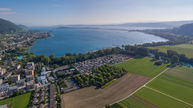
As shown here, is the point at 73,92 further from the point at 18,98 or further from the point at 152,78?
the point at 152,78

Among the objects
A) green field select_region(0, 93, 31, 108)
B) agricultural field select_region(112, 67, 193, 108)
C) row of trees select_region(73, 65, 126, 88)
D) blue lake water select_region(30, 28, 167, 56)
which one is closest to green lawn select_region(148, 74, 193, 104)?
agricultural field select_region(112, 67, 193, 108)

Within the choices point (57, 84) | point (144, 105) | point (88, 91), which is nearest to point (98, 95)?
point (88, 91)

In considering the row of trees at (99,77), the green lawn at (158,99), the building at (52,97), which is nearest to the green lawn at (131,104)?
the green lawn at (158,99)

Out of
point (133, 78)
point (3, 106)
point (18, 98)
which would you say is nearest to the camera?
point (3, 106)

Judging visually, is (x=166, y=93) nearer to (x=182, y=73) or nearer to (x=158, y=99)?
(x=158, y=99)

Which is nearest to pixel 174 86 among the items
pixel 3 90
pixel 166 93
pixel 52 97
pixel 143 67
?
pixel 166 93

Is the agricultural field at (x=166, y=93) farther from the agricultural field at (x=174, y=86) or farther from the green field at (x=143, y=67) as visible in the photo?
the green field at (x=143, y=67)

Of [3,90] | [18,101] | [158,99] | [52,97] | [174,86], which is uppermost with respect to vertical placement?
[3,90]

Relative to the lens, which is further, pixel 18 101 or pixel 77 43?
pixel 77 43
